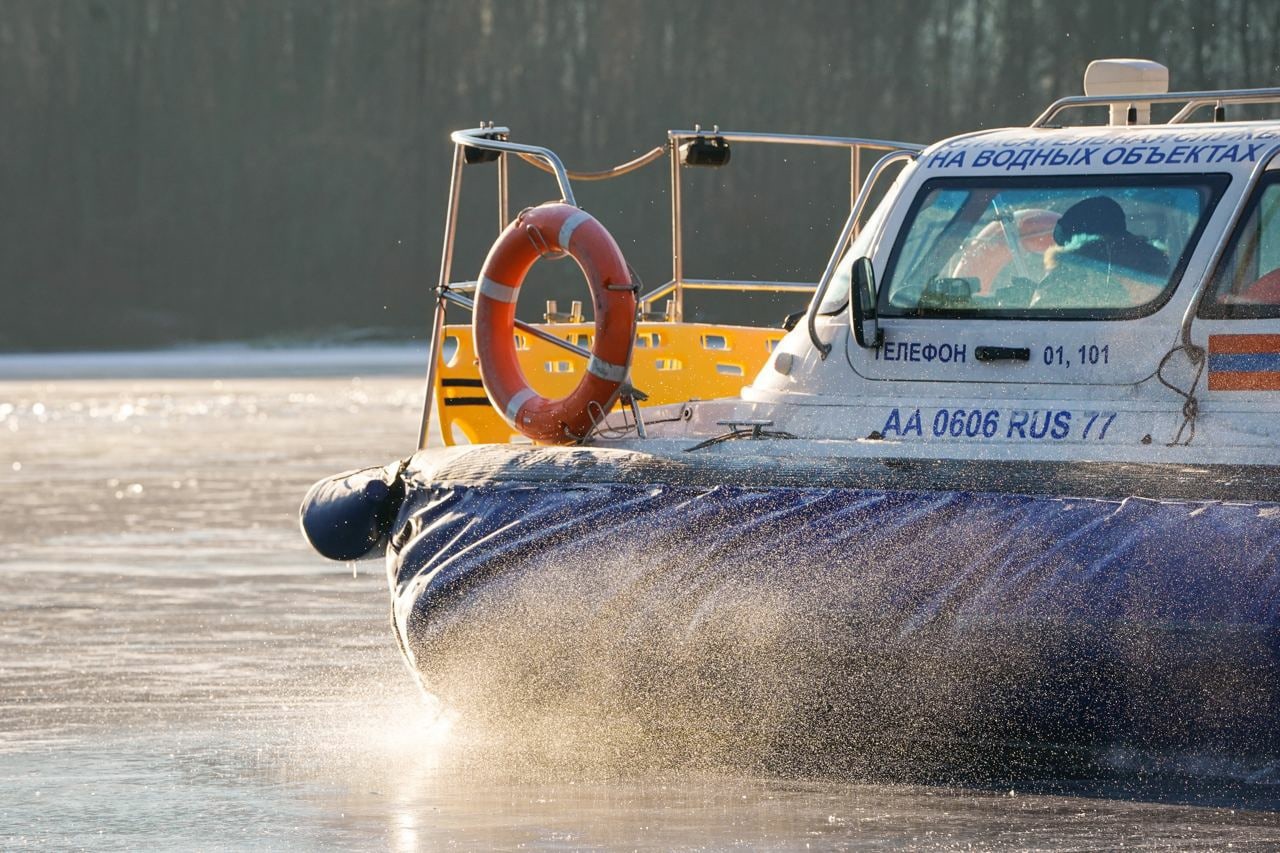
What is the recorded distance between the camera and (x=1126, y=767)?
5.57 metres

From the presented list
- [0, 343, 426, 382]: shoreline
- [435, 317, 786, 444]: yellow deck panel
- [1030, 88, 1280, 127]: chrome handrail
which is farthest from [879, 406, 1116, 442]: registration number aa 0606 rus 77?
[0, 343, 426, 382]: shoreline

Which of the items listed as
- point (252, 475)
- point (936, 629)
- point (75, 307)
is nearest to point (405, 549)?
point (936, 629)

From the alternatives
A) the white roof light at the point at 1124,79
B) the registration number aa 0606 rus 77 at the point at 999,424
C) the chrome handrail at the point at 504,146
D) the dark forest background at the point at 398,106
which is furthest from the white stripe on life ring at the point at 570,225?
the dark forest background at the point at 398,106

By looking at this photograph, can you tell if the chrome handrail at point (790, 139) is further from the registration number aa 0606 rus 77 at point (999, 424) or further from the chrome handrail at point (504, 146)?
the registration number aa 0606 rus 77 at point (999, 424)

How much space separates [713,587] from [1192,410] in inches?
49.0

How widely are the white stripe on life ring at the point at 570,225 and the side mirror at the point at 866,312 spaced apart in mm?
809

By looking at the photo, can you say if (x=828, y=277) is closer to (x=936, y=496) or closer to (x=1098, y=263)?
(x=1098, y=263)

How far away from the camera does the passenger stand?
20.6 feet

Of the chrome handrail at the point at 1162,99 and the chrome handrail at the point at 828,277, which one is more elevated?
the chrome handrail at the point at 1162,99

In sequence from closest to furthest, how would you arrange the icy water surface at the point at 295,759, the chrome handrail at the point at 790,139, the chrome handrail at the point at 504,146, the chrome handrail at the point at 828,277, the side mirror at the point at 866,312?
1. the icy water surface at the point at 295,759
2. the side mirror at the point at 866,312
3. the chrome handrail at the point at 828,277
4. the chrome handrail at the point at 504,146
5. the chrome handrail at the point at 790,139

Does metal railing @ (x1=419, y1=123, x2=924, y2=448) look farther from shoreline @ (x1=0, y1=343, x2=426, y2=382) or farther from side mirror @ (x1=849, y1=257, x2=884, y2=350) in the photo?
shoreline @ (x1=0, y1=343, x2=426, y2=382)

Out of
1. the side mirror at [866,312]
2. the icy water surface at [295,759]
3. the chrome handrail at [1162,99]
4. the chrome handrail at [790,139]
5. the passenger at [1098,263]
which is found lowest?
the icy water surface at [295,759]

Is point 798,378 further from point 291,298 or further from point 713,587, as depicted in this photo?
point 291,298

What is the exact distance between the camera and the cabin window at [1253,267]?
607cm
